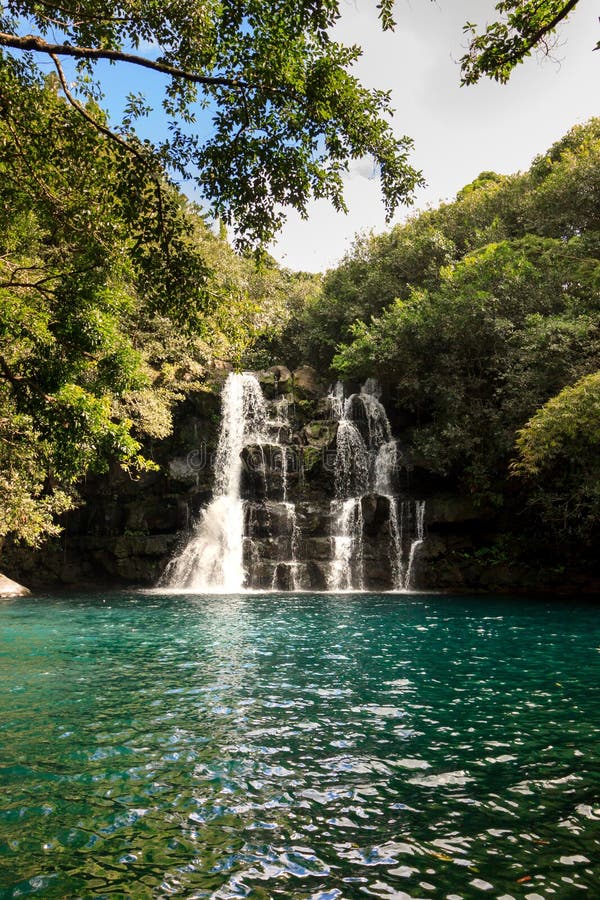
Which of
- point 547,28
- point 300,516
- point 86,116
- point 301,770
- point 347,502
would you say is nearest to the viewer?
point 301,770

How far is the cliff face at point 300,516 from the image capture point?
22.8m

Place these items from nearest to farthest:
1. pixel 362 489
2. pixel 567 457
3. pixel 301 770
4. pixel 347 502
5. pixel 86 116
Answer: pixel 301 770, pixel 86 116, pixel 567 457, pixel 347 502, pixel 362 489

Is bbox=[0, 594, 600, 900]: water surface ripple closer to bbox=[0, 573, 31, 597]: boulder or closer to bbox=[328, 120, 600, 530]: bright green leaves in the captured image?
bbox=[328, 120, 600, 530]: bright green leaves

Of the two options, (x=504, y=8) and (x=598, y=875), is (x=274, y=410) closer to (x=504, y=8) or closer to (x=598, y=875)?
(x=504, y=8)

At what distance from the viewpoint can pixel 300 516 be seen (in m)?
24.4

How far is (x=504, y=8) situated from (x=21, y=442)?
10928mm

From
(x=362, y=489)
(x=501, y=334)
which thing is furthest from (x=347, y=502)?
(x=501, y=334)

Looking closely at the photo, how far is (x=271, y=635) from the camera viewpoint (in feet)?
39.4

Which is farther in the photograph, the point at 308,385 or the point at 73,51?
the point at 308,385

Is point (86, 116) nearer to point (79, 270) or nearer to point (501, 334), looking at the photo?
point (79, 270)

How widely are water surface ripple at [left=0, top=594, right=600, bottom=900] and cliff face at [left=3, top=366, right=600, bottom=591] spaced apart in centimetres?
1164

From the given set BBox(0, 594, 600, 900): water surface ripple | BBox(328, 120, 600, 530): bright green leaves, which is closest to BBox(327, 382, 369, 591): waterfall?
BBox(328, 120, 600, 530): bright green leaves

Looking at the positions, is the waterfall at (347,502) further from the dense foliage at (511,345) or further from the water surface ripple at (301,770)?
the water surface ripple at (301,770)

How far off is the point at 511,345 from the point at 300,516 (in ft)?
37.2
